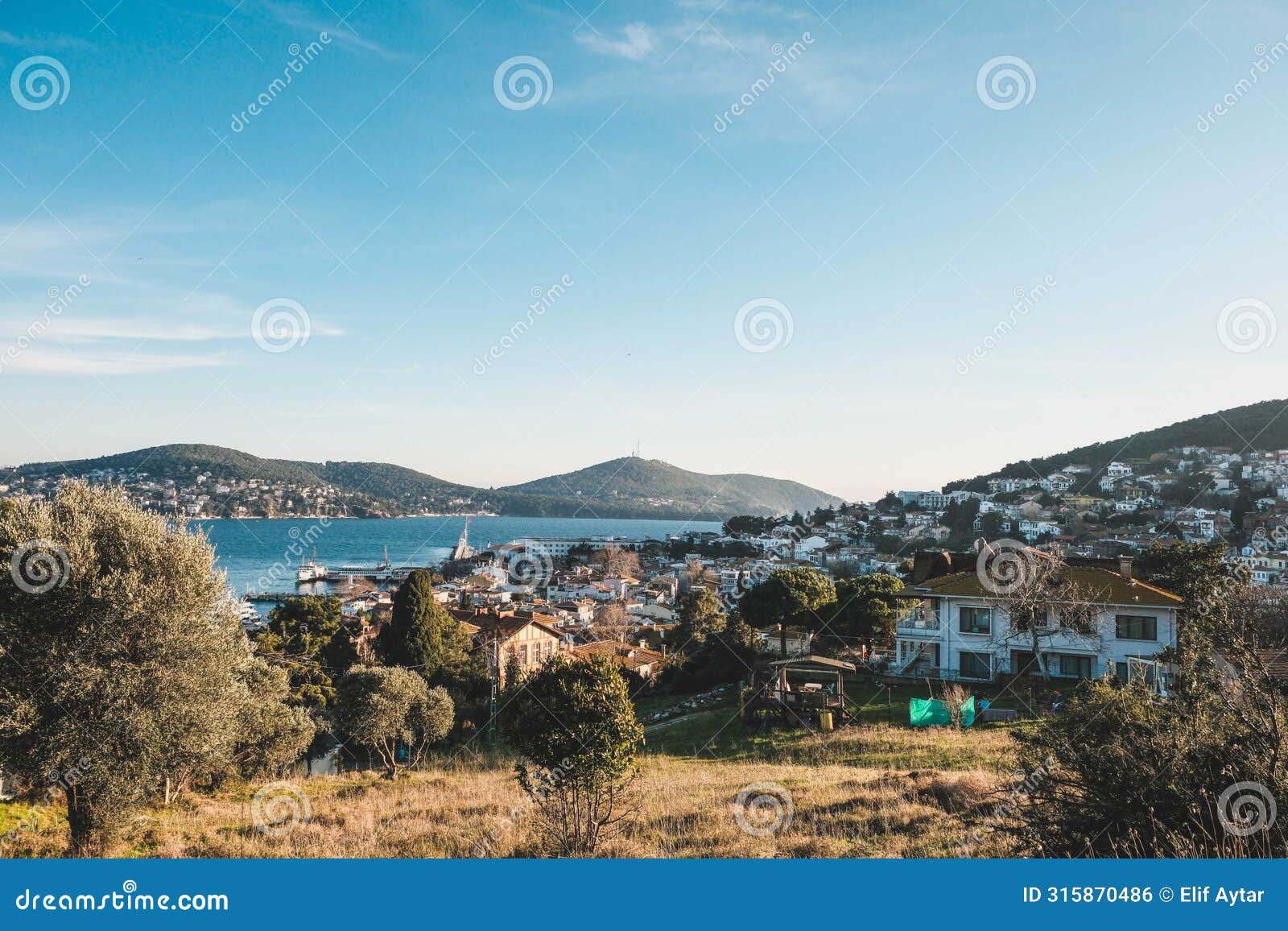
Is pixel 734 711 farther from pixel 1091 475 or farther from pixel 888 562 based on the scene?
pixel 1091 475

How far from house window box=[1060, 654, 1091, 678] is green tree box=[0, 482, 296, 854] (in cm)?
2296

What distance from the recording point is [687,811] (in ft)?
34.5

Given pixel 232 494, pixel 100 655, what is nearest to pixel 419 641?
pixel 100 655

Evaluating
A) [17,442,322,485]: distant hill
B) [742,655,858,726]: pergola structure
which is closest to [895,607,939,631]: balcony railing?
[742,655,858,726]: pergola structure

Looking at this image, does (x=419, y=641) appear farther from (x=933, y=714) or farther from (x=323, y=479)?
(x=323, y=479)

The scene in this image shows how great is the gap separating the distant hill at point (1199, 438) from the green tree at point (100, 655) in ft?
280

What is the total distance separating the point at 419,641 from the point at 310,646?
376cm

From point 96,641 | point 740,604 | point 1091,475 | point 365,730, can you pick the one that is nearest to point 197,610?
point 96,641

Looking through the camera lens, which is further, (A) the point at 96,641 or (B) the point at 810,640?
(B) the point at 810,640

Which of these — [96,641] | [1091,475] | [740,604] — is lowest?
[740,604]

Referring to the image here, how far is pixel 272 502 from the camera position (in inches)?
4584

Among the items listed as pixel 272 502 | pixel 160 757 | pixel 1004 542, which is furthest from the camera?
pixel 272 502

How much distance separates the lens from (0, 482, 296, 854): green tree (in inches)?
346

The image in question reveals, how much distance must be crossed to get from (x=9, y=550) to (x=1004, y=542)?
26661 mm
